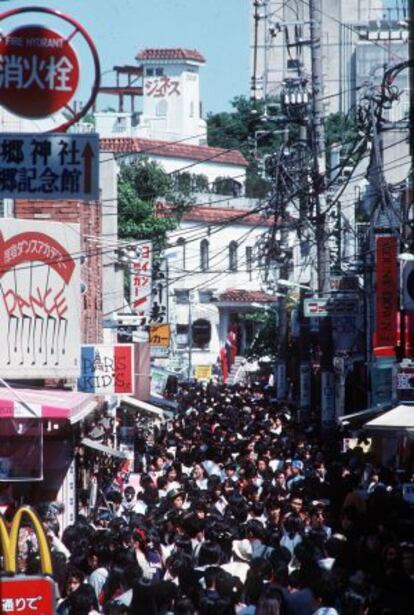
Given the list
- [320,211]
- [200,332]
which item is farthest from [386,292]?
[200,332]

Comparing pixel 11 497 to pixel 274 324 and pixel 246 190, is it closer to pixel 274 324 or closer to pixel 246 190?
pixel 274 324

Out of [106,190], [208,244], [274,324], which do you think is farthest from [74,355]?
[208,244]

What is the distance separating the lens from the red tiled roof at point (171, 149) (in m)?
87.6

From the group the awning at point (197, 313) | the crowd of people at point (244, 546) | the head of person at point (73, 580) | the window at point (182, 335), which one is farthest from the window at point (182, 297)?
the head of person at point (73, 580)

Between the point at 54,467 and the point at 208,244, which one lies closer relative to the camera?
the point at 54,467

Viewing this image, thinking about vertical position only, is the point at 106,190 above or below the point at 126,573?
above

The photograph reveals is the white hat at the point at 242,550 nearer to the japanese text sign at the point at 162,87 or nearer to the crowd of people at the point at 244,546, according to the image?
the crowd of people at the point at 244,546

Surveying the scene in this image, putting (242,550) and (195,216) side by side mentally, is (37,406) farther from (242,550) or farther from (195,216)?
(195,216)

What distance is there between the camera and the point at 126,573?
13828mm

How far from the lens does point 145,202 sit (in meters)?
77.2

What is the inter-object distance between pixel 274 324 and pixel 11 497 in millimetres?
63830

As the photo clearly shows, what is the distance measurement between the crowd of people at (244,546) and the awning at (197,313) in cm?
7082

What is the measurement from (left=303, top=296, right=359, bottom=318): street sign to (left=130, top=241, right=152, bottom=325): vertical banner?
15.9ft

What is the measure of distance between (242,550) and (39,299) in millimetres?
12092
